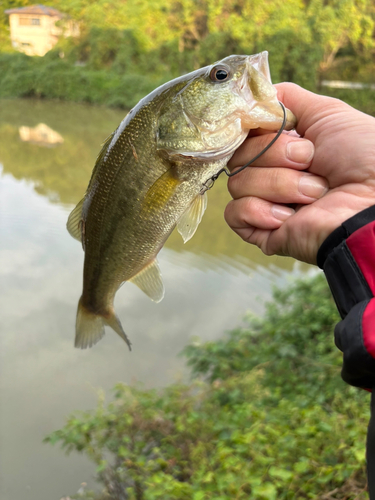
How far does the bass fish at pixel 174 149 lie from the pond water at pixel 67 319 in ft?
10.5

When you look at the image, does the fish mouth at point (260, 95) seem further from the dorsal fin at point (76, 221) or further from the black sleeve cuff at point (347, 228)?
the dorsal fin at point (76, 221)

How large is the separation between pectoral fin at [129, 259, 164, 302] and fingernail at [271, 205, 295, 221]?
1.69 ft

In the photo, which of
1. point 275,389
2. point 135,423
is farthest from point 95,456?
point 275,389

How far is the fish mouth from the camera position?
4.54 ft

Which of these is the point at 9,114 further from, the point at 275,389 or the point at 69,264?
the point at 275,389

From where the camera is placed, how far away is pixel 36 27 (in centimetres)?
3806

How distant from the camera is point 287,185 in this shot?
1524 mm

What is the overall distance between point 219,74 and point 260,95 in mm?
154

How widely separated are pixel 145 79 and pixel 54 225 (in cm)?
1942

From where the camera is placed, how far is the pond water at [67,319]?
4.30 m

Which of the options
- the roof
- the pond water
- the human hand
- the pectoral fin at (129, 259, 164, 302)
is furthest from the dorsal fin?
the roof

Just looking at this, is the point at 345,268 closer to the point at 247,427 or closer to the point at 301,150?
the point at 301,150

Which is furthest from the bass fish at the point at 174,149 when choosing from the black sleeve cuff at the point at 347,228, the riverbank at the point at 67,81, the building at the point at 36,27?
the building at the point at 36,27

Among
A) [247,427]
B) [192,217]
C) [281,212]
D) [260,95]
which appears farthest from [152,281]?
[247,427]
